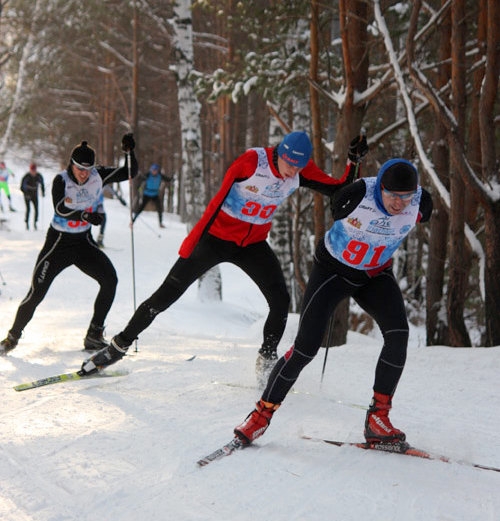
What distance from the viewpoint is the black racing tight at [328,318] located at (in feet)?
11.4

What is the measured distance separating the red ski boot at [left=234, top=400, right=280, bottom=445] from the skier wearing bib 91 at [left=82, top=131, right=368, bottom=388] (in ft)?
3.82

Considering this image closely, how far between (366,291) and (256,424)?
39.3 inches

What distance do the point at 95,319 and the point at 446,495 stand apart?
395 cm

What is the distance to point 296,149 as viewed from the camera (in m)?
Answer: 4.07

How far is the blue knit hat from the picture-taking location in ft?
13.3

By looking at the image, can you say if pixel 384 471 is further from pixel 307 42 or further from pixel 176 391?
pixel 307 42

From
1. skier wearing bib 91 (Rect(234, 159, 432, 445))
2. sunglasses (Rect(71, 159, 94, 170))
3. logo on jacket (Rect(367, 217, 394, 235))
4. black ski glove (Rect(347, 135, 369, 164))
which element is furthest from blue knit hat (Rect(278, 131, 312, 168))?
sunglasses (Rect(71, 159, 94, 170))

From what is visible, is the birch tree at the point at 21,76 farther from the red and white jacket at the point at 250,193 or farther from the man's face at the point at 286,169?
the man's face at the point at 286,169

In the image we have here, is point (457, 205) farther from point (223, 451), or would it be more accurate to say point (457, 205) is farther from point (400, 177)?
point (223, 451)

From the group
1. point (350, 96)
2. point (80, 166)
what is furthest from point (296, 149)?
point (350, 96)

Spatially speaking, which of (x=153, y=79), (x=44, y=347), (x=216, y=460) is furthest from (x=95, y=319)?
(x=153, y=79)

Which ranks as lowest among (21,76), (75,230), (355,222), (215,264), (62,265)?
(62,265)

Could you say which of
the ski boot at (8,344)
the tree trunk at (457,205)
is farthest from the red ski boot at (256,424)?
the tree trunk at (457,205)

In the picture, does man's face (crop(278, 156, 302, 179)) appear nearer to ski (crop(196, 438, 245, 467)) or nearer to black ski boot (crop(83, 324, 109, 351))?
ski (crop(196, 438, 245, 467))
